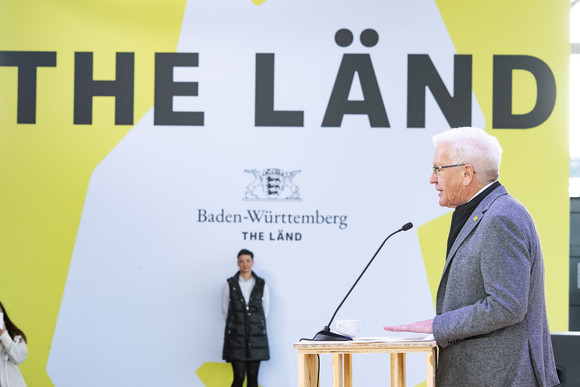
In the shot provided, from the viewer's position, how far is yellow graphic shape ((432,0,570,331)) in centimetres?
705

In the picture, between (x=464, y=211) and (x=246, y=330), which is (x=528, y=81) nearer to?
(x=246, y=330)

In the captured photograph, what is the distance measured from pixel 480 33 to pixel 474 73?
1.17ft

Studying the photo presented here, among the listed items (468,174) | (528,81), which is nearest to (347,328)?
(468,174)

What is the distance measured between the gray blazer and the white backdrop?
4642 mm

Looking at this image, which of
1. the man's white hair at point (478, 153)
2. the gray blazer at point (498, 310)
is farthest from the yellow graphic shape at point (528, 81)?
the gray blazer at point (498, 310)

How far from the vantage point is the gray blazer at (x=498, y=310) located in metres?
2.23

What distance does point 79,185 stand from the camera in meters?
7.12

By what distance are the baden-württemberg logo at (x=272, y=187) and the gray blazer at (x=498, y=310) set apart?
4.72m

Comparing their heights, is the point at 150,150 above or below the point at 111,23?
below

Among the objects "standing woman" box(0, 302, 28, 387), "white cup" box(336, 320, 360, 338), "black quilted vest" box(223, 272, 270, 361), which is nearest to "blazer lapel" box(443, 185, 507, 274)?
"white cup" box(336, 320, 360, 338)

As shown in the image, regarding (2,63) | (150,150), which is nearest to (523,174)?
(150,150)

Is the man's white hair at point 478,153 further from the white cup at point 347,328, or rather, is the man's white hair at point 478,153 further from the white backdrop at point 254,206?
the white backdrop at point 254,206

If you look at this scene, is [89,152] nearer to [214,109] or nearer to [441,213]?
[214,109]

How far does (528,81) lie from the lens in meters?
7.09
